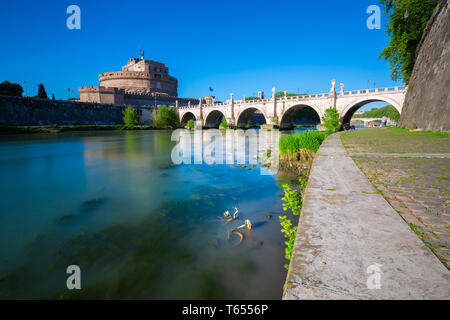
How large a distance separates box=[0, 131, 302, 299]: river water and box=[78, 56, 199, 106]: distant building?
5426 cm

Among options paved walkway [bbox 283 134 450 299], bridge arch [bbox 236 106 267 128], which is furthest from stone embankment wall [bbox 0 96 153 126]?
paved walkway [bbox 283 134 450 299]

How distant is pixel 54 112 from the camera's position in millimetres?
42062

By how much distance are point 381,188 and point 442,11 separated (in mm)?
18635

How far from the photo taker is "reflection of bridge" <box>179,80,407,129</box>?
2695 centimetres

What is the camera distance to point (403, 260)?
143 cm

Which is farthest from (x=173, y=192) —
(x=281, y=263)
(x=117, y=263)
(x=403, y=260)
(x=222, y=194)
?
(x=403, y=260)

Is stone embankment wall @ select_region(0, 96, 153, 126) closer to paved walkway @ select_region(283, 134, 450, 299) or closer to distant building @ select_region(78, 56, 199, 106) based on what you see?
distant building @ select_region(78, 56, 199, 106)

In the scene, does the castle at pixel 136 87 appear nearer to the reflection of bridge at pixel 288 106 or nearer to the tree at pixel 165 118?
the reflection of bridge at pixel 288 106

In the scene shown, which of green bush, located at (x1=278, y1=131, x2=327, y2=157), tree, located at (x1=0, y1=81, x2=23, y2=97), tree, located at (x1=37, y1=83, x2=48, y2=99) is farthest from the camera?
tree, located at (x1=37, y1=83, x2=48, y2=99)

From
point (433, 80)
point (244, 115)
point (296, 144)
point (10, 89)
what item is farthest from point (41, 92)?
point (433, 80)

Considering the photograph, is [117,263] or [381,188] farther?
[117,263]

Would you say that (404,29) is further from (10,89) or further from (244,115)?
(10,89)

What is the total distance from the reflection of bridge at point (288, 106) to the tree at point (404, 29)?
603 cm
